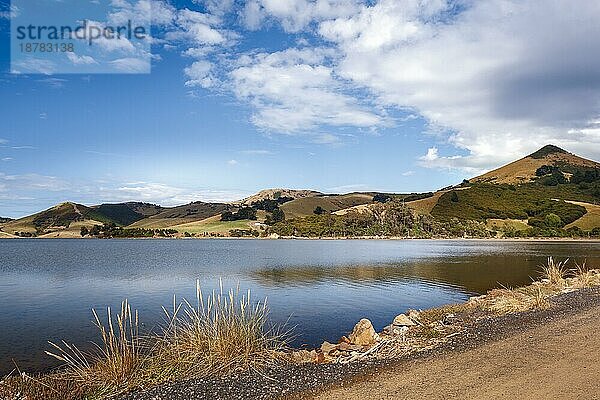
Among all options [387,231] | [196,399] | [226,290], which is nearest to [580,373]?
[196,399]

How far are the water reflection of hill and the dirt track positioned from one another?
1826 cm

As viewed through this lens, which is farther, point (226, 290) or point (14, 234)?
point (14, 234)

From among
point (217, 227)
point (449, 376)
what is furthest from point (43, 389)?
point (217, 227)

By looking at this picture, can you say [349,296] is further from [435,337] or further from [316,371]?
[316,371]

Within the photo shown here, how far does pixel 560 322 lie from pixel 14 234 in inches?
7713

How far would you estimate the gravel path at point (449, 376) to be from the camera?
27.7 feet

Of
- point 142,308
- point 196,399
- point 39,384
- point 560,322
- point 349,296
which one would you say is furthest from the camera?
point 349,296

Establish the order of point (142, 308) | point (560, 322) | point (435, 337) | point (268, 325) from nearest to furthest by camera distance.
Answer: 1. point (435, 337)
2. point (560, 322)
3. point (268, 325)
4. point (142, 308)

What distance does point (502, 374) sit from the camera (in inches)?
362

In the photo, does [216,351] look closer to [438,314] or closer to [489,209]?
[438,314]

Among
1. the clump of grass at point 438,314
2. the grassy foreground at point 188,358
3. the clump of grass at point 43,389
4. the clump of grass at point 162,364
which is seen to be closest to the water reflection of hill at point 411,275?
the clump of grass at point 438,314

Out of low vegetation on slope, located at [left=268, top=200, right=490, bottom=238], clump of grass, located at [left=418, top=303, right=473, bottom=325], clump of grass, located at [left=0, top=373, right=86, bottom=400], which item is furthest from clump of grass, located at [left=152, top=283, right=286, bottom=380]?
low vegetation on slope, located at [left=268, top=200, right=490, bottom=238]

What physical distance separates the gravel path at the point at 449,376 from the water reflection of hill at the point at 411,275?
18.5 metres

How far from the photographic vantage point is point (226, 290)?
27.5 meters
